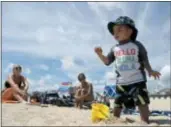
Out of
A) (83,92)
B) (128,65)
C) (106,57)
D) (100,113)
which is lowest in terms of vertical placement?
(100,113)

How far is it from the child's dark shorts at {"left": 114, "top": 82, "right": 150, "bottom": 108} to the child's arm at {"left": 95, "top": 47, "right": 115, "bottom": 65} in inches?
16.8

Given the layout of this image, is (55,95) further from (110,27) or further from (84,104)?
(110,27)

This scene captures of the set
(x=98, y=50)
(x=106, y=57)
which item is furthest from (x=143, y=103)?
(x=98, y=50)

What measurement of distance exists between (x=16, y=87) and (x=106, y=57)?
3.31m

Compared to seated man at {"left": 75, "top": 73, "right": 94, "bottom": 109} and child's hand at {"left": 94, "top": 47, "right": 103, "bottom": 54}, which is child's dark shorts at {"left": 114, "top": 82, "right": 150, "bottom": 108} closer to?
child's hand at {"left": 94, "top": 47, "right": 103, "bottom": 54}

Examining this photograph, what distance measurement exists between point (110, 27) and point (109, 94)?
22.2 ft

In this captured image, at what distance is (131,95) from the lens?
3.86 m

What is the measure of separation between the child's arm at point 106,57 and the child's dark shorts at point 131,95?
16.8 inches

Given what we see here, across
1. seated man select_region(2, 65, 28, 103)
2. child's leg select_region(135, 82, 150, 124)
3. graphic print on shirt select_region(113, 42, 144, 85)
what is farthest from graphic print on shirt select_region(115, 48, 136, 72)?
seated man select_region(2, 65, 28, 103)

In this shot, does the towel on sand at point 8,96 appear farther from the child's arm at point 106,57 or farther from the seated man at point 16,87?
the child's arm at point 106,57

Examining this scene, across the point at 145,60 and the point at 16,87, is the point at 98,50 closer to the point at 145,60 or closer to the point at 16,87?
the point at 145,60

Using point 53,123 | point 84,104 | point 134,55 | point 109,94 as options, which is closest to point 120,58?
point 134,55

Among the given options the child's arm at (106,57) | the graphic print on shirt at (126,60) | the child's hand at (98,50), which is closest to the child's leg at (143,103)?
the graphic print on shirt at (126,60)

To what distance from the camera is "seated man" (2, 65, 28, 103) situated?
690cm
